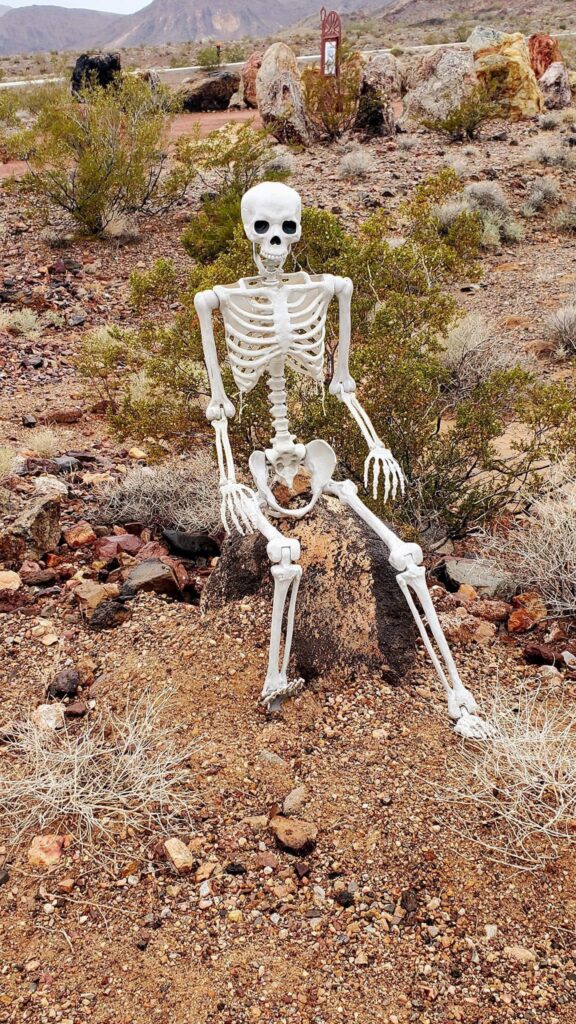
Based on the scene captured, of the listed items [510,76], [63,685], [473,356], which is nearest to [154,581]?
[63,685]

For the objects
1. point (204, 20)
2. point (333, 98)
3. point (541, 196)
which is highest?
point (204, 20)

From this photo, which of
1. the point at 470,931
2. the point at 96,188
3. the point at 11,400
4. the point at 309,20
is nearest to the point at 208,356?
the point at 470,931

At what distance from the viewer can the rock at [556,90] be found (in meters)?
19.1

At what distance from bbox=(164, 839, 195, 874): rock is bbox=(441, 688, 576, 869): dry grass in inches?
39.4

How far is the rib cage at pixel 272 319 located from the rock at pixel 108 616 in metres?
1.49

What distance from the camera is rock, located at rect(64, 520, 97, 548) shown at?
5023 mm

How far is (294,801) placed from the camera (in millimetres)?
2971

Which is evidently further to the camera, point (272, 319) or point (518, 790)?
point (272, 319)

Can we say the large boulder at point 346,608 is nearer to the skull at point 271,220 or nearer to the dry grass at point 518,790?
the dry grass at point 518,790

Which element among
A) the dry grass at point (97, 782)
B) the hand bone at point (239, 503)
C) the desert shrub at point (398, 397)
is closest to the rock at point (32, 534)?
the desert shrub at point (398, 397)

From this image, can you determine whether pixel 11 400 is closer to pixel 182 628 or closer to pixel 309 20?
pixel 182 628

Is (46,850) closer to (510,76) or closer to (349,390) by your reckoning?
(349,390)

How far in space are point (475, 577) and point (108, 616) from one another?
2199 millimetres

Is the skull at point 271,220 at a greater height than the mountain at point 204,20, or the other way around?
the mountain at point 204,20
